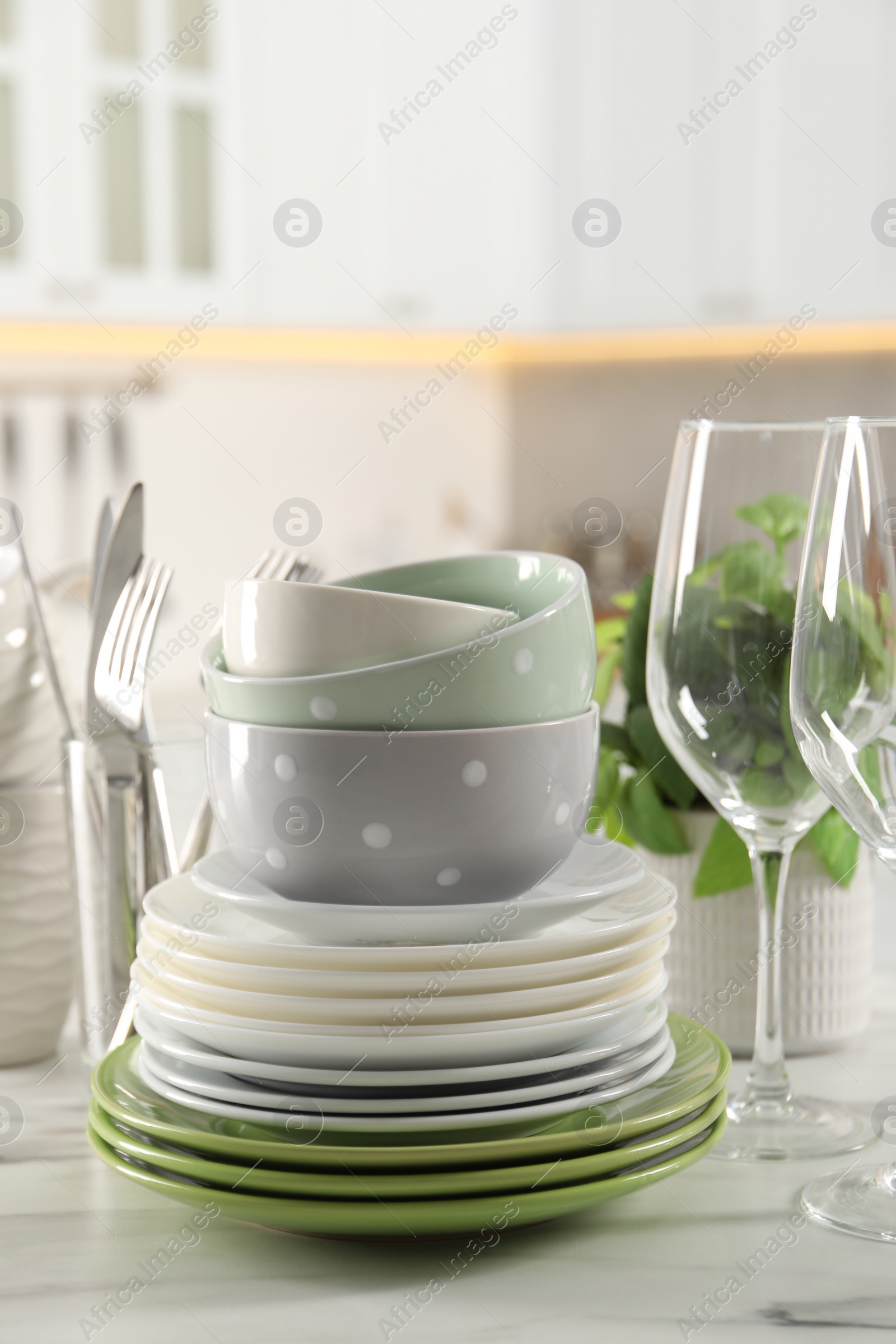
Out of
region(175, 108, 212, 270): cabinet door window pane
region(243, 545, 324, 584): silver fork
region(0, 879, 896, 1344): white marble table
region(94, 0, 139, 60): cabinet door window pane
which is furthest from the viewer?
region(175, 108, 212, 270): cabinet door window pane

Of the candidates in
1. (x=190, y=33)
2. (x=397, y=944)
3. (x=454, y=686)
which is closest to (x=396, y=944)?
(x=397, y=944)

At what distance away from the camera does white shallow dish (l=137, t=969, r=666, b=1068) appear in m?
0.49

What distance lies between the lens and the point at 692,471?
0.63 meters

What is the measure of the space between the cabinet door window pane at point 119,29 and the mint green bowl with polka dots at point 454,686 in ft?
8.61

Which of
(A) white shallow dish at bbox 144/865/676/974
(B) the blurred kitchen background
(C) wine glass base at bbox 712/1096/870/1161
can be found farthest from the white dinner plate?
(B) the blurred kitchen background

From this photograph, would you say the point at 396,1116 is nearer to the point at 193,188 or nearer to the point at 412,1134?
the point at 412,1134

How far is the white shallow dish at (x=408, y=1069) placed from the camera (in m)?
0.49

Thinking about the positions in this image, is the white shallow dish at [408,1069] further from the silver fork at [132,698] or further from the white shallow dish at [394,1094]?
the silver fork at [132,698]

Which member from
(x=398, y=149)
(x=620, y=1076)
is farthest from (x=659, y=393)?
(x=620, y=1076)

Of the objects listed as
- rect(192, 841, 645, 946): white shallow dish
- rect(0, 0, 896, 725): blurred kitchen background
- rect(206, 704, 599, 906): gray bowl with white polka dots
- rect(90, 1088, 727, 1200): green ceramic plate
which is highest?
rect(0, 0, 896, 725): blurred kitchen background

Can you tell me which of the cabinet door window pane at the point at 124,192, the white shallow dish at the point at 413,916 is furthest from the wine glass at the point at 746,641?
the cabinet door window pane at the point at 124,192

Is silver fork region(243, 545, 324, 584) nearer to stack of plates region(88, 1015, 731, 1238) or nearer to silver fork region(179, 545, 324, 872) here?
silver fork region(179, 545, 324, 872)

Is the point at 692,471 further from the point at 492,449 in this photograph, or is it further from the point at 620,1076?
the point at 492,449

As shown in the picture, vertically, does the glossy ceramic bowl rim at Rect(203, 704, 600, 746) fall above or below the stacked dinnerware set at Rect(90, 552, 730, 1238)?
above
